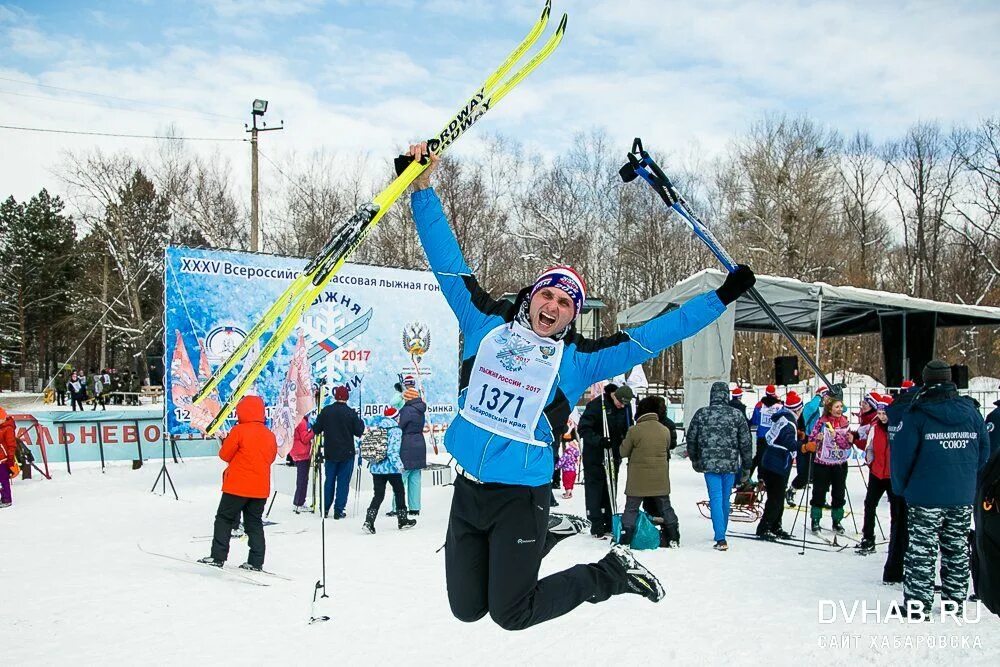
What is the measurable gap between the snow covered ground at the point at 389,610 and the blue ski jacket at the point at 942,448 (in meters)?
1.02

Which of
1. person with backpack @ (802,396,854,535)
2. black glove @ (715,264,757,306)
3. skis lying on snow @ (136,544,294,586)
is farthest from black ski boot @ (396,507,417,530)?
black glove @ (715,264,757,306)

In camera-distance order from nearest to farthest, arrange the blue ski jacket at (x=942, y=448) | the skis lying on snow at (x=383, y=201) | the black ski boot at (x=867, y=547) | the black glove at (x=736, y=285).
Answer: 1. the black glove at (x=736, y=285)
2. the skis lying on snow at (x=383, y=201)
3. the blue ski jacket at (x=942, y=448)
4. the black ski boot at (x=867, y=547)

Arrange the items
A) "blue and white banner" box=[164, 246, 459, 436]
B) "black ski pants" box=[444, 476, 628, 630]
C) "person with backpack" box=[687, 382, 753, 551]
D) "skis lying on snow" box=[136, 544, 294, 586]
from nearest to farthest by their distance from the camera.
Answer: "black ski pants" box=[444, 476, 628, 630] < "skis lying on snow" box=[136, 544, 294, 586] < "person with backpack" box=[687, 382, 753, 551] < "blue and white banner" box=[164, 246, 459, 436]

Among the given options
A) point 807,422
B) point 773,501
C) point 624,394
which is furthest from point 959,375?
point 624,394

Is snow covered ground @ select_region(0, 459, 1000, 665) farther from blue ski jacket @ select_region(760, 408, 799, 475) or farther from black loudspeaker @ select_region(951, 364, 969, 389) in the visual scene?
black loudspeaker @ select_region(951, 364, 969, 389)

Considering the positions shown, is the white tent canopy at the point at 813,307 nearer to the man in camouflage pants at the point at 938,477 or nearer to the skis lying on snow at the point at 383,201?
the man in camouflage pants at the point at 938,477

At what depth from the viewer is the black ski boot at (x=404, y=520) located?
10.1m

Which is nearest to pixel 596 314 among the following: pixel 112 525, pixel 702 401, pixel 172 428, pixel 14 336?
pixel 702 401

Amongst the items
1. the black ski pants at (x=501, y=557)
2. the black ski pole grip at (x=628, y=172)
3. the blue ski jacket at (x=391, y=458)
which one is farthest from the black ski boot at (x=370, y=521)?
the black ski pole grip at (x=628, y=172)

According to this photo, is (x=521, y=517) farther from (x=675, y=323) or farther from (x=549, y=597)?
(x=675, y=323)

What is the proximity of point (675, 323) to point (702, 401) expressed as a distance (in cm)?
1170

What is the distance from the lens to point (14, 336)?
54.0 meters

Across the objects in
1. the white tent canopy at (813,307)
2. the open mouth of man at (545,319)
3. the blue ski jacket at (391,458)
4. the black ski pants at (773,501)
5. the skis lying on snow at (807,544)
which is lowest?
the skis lying on snow at (807,544)

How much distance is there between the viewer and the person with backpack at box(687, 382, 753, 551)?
869 cm
